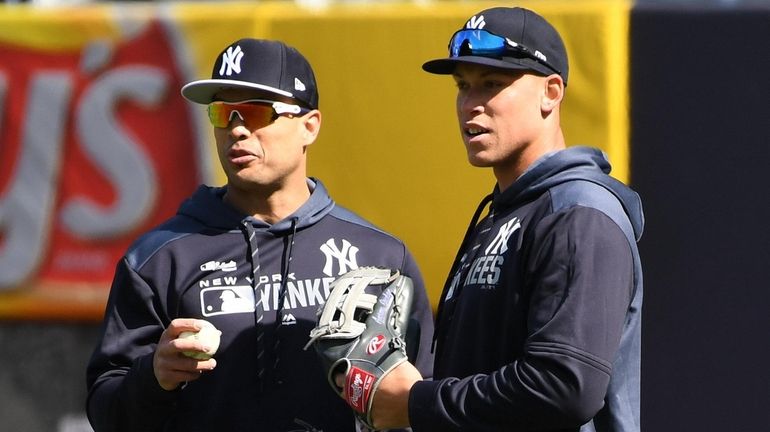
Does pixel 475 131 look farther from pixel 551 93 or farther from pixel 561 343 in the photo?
pixel 561 343

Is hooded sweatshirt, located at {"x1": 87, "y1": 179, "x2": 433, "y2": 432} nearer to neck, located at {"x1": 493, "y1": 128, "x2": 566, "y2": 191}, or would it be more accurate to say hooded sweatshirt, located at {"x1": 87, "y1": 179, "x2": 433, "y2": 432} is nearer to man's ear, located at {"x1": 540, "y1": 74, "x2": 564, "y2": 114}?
neck, located at {"x1": 493, "y1": 128, "x2": 566, "y2": 191}

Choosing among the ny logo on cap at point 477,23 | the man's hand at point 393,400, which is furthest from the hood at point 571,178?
the man's hand at point 393,400

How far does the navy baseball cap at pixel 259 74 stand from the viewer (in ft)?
10.4

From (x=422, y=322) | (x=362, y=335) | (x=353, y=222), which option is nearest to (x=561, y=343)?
(x=362, y=335)

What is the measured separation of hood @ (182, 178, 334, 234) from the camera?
318cm

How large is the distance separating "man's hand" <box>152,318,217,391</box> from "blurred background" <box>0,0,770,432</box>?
1.98 m

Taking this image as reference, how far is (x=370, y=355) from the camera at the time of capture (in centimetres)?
242

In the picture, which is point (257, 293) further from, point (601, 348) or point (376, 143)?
point (376, 143)

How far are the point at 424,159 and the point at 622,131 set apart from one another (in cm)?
77

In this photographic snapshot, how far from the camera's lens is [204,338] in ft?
8.80

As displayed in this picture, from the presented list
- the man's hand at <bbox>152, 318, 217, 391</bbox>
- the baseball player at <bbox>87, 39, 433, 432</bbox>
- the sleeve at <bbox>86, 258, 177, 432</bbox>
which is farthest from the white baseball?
the sleeve at <bbox>86, 258, 177, 432</bbox>

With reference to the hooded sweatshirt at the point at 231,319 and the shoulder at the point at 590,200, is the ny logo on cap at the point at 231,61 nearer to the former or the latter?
the hooded sweatshirt at the point at 231,319

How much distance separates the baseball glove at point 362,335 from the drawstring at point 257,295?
42 centimetres

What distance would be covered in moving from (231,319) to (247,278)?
0.12 meters
